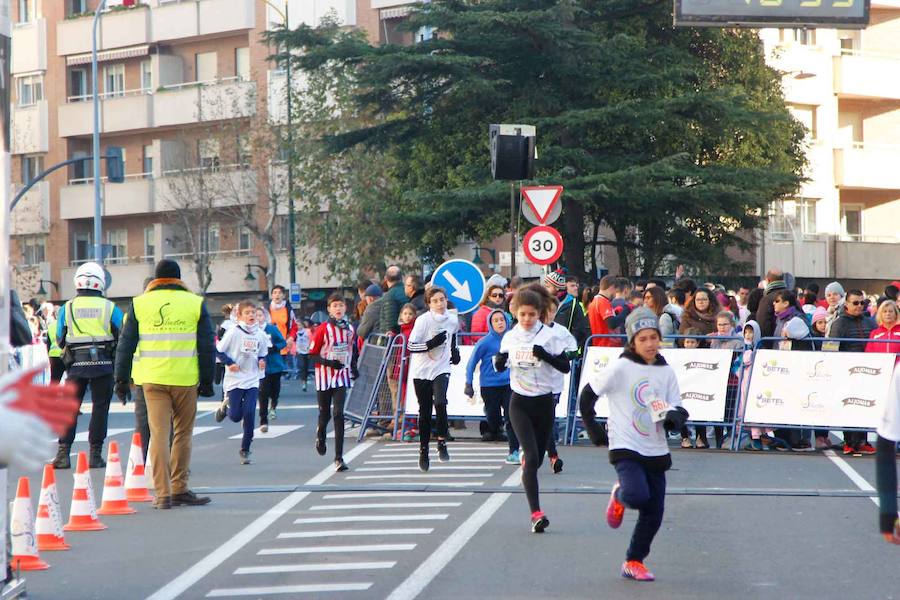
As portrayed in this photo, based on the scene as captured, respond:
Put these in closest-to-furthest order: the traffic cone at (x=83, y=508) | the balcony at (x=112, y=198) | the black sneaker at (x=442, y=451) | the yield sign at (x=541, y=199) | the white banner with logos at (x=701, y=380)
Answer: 1. the traffic cone at (x=83, y=508)
2. the black sneaker at (x=442, y=451)
3. the white banner with logos at (x=701, y=380)
4. the yield sign at (x=541, y=199)
5. the balcony at (x=112, y=198)

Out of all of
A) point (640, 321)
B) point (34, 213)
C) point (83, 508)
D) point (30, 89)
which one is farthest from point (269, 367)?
point (30, 89)

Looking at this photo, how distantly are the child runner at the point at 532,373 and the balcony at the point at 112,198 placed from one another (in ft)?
172

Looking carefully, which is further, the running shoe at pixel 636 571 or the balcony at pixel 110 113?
the balcony at pixel 110 113

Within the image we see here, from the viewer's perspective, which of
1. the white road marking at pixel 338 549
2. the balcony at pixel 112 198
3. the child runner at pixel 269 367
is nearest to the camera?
the white road marking at pixel 338 549

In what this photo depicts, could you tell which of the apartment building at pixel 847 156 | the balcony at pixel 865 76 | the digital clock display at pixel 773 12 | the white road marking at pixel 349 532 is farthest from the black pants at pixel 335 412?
the balcony at pixel 865 76

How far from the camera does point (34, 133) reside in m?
66.0

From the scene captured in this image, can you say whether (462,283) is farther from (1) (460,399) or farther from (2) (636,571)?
(2) (636,571)

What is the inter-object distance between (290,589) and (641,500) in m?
1.96

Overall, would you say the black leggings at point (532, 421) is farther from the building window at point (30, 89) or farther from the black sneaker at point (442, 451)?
the building window at point (30, 89)

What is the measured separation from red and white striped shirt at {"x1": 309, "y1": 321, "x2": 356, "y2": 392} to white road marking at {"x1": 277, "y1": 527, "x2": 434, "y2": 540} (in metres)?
4.32

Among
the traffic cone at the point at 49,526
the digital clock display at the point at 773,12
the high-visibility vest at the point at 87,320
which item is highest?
the digital clock display at the point at 773,12

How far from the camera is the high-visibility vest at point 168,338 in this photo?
12.5 metres

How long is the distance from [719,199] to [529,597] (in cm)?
2388

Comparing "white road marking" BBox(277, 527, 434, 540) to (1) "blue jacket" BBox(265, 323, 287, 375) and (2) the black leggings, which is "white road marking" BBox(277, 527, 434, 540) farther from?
(1) "blue jacket" BBox(265, 323, 287, 375)
